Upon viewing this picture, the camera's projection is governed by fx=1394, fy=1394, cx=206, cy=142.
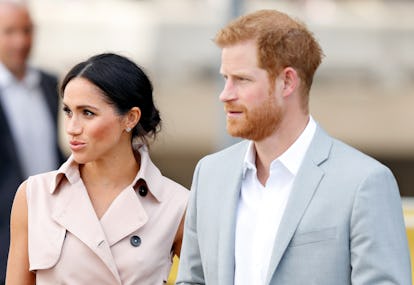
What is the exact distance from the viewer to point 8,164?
6887 mm

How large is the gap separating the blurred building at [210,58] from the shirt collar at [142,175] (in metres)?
16.6

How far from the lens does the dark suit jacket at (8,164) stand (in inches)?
251

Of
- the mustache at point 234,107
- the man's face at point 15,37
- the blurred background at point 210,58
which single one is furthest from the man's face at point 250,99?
the blurred background at point 210,58

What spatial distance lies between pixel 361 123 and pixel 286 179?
19.3 meters

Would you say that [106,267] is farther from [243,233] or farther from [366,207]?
[366,207]

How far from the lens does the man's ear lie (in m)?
4.32

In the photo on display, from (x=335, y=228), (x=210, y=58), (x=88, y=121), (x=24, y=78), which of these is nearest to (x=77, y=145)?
(x=88, y=121)

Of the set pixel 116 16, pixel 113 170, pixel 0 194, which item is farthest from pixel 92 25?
pixel 113 170

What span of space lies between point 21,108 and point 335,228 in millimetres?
3558

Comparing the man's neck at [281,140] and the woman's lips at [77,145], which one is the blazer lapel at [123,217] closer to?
the woman's lips at [77,145]

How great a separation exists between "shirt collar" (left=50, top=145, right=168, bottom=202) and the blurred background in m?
16.5

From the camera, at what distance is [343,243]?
416 cm

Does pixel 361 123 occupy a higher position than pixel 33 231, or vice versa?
pixel 33 231

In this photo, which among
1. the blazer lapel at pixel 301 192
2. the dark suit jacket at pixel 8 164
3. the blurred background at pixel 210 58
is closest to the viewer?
the blazer lapel at pixel 301 192
